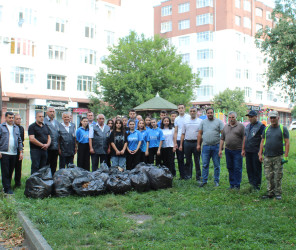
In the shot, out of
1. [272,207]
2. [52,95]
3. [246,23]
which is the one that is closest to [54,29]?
[52,95]

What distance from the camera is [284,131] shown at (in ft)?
25.8

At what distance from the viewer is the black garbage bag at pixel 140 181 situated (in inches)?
345

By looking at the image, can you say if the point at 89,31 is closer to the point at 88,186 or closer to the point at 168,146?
the point at 168,146

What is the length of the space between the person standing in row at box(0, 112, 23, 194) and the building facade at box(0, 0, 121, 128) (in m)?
27.8

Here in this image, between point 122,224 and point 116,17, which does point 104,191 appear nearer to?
point 122,224

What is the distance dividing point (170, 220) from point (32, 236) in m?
2.24

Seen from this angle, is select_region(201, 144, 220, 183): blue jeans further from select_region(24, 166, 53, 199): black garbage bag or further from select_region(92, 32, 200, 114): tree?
select_region(92, 32, 200, 114): tree

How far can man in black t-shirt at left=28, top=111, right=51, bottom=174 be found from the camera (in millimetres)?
9391

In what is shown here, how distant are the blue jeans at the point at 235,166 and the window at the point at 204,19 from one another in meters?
51.5

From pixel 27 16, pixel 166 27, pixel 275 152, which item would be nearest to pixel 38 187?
pixel 275 152

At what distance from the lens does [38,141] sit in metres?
9.39

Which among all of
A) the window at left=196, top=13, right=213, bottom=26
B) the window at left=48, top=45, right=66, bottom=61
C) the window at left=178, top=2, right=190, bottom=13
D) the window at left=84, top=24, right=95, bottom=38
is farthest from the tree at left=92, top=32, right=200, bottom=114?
the window at left=178, top=2, right=190, bottom=13

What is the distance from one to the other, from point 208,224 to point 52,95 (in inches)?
1389

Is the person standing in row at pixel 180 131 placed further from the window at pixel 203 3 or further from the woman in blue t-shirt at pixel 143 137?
the window at pixel 203 3
